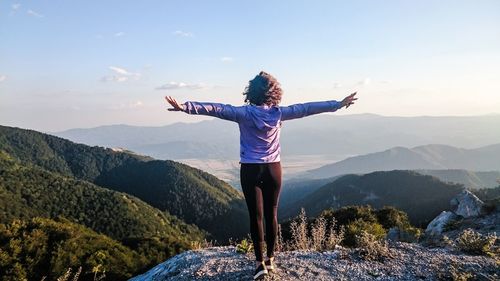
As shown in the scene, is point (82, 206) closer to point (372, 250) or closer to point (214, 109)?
A: point (372, 250)

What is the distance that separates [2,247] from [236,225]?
242 ft

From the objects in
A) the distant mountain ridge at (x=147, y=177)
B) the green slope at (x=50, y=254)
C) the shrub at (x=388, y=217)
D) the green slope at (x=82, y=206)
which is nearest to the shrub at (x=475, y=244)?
the green slope at (x=50, y=254)

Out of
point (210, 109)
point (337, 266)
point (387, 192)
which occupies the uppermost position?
point (210, 109)

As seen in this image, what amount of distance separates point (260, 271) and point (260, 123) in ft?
5.87

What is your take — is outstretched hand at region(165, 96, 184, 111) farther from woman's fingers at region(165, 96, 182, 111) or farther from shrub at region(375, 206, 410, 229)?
shrub at region(375, 206, 410, 229)

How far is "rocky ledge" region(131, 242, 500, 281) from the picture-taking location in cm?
538

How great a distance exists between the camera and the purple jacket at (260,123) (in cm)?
511

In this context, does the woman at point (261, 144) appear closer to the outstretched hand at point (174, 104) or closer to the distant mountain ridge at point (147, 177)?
the outstretched hand at point (174, 104)

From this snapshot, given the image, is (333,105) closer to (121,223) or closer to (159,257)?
(159,257)

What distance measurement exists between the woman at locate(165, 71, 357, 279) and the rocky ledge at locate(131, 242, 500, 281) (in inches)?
19.9

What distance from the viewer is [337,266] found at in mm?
5719

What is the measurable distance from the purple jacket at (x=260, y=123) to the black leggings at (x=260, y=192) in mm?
102

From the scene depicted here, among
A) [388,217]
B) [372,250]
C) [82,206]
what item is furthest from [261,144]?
[82,206]

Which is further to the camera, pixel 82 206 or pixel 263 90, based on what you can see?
pixel 82 206
